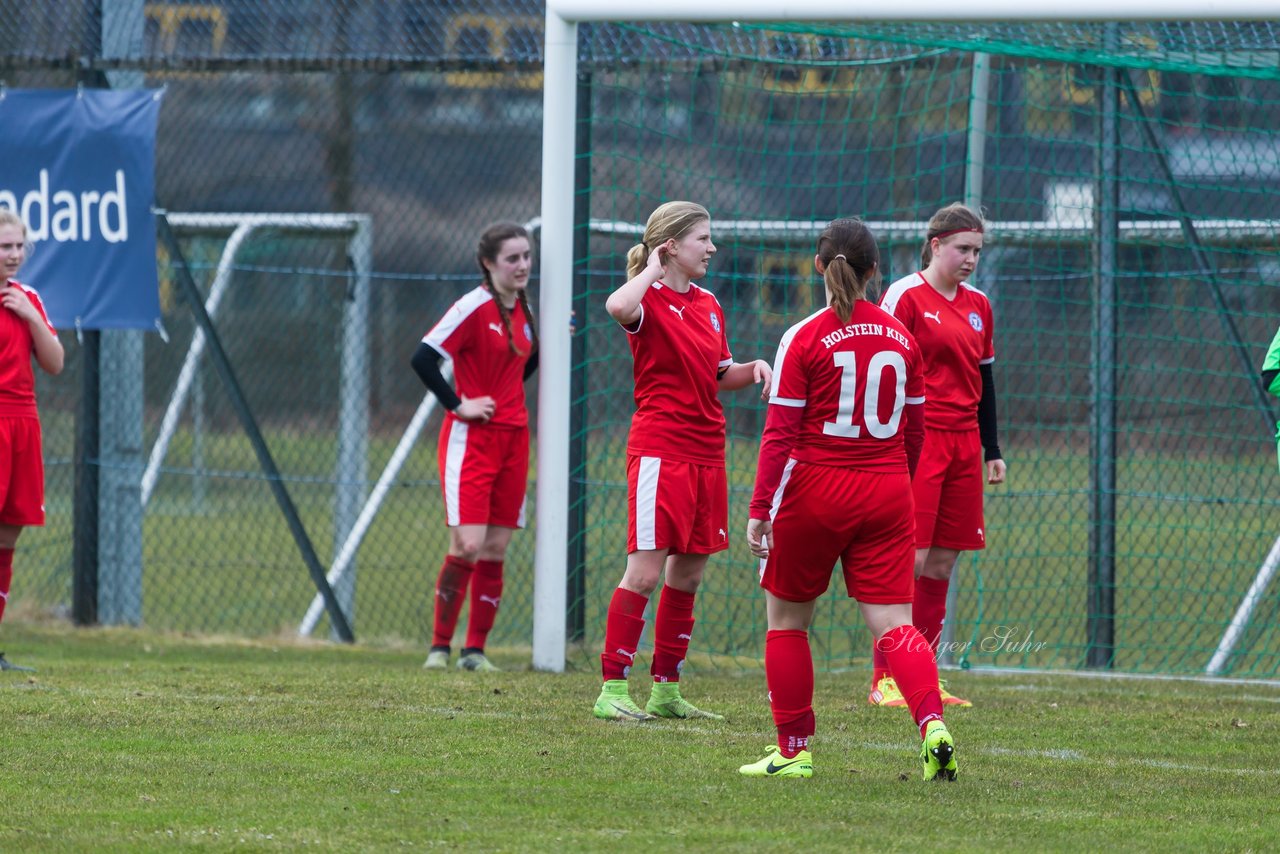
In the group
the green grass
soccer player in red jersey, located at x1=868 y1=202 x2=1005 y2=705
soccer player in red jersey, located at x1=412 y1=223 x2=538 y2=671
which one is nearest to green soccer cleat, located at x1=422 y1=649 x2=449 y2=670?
soccer player in red jersey, located at x1=412 y1=223 x2=538 y2=671

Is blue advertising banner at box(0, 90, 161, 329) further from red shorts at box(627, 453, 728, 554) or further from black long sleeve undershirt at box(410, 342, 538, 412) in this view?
red shorts at box(627, 453, 728, 554)

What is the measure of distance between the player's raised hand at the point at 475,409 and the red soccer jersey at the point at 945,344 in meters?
1.96

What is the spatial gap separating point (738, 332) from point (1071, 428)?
92.3 inches

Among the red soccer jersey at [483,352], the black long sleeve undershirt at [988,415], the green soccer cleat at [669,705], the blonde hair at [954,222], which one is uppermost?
the blonde hair at [954,222]

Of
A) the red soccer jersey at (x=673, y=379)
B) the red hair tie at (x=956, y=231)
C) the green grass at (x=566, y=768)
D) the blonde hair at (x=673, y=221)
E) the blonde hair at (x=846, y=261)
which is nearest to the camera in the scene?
the green grass at (x=566, y=768)

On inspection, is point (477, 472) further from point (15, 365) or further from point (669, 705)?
point (15, 365)

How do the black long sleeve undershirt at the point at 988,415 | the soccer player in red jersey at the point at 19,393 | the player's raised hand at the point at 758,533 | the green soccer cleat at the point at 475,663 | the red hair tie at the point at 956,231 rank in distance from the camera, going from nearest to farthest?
the player's raised hand at the point at 758,533 < the red hair tie at the point at 956,231 < the black long sleeve undershirt at the point at 988,415 < the soccer player in red jersey at the point at 19,393 < the green soccer cleat at the point at 475,663

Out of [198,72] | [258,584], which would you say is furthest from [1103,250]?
[258,584]

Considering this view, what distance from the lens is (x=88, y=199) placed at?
9273 millimetres

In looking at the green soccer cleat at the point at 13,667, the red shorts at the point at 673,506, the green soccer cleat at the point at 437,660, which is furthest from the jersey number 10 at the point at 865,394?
the green soccer cleat at the point at 13,667

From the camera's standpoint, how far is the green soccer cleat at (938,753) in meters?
4.80

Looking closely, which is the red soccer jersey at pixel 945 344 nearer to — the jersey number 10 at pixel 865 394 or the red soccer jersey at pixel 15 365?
the jersey number 10 at pixel 865 394

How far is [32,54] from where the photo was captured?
377 inches

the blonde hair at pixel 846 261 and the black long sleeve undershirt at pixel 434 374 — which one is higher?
the blonde hair at pixel 846 261
